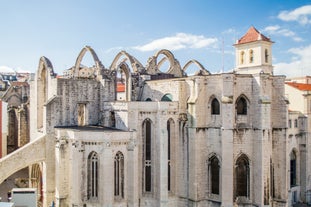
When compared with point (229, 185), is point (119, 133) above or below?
above

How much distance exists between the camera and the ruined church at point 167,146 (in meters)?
25.3

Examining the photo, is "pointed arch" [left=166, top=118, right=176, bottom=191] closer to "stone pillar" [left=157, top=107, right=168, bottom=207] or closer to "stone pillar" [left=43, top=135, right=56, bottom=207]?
"stone pillar" [left=157, top=107, right=168, bottom=207]

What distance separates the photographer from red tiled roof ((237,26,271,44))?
48781 mm

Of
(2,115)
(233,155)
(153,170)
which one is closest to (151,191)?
(153,170)

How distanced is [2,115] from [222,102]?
22.7 metres

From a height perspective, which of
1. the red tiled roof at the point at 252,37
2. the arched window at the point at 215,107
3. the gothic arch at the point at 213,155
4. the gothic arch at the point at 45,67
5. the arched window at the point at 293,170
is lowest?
the arched window at the point at 293,170

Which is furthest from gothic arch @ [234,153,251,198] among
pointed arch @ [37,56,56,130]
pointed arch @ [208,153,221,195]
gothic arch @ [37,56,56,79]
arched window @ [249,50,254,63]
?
arched window @ [249,50,254,63]

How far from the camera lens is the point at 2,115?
125 ft

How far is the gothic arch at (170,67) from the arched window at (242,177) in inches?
496

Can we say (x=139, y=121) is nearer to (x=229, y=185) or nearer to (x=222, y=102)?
(x=222, y=102)

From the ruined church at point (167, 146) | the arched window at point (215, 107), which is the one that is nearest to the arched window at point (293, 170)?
the ruined church at point (167, 146)

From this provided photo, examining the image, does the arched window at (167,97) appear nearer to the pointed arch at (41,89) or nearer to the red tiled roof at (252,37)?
the pointed arch at (41,89)

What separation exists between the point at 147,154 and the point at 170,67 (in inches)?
472

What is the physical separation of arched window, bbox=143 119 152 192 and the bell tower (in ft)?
80.0
